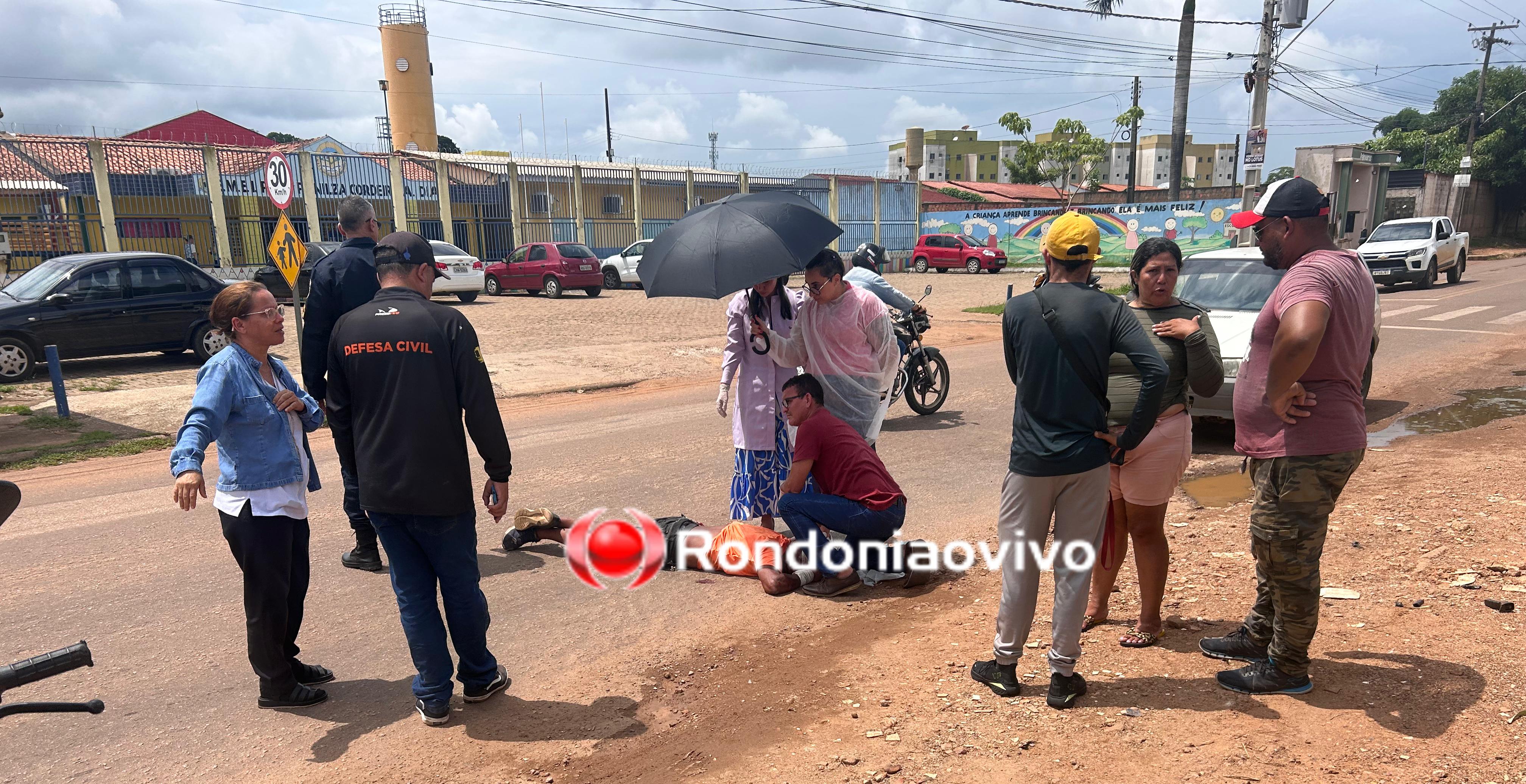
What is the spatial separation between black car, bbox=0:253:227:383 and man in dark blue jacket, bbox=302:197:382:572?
821 cm

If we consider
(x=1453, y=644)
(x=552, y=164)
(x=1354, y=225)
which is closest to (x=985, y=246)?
(x=1354, y=225)

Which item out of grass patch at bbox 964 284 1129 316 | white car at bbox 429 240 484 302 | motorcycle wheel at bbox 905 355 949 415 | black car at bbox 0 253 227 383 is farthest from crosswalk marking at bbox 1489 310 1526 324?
white car at bbox 429 240 484 302

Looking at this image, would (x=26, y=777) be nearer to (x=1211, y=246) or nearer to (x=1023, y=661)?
(x=1023, y=661)

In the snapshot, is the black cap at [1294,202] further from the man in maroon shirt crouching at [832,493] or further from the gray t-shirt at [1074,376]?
the man in maroon shirt crouching at [832,493]

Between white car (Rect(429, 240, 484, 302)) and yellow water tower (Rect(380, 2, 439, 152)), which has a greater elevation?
yellow water tower (Rect(380, 2, 439, 152))

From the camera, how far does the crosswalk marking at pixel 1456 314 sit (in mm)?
15984

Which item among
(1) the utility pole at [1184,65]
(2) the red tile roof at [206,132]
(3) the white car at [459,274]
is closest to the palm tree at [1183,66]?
(1) the utility pole at [1184,65]

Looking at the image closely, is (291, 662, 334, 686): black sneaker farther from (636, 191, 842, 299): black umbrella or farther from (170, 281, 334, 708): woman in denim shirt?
(636, 191, 842, 299): black umbrella

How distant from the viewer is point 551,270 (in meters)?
24.9

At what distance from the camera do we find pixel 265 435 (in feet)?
11.6

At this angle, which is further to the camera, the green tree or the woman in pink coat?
the green tree

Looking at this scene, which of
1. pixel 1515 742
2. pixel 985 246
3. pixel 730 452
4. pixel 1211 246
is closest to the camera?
pixel 1515 742

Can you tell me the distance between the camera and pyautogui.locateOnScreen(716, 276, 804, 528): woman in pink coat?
522 centimetres

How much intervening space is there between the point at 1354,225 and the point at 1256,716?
37.6 metres
